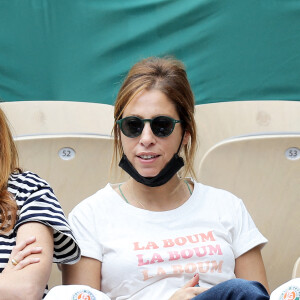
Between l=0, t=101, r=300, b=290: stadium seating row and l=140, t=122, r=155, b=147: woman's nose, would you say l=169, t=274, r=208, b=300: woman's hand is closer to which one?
l=140, t=122, r=155, b=147: woman's nose

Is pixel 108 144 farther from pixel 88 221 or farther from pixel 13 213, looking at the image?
pixel 13 213

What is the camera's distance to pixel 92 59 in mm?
3627

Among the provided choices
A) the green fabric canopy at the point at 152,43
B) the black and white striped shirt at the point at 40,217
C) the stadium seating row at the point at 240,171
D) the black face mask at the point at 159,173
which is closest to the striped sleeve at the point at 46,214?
the black and white striped shirt at the point at 40,217

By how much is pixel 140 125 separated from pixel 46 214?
0.39m

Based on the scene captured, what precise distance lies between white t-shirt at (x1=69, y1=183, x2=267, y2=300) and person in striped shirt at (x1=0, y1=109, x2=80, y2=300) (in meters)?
0.12

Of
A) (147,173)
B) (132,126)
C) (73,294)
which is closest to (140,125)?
(132,126)

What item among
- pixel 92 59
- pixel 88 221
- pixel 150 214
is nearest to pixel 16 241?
pixel 88 221

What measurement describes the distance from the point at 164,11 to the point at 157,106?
1.66 m

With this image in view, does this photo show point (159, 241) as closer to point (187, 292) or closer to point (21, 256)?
point (187, 292)

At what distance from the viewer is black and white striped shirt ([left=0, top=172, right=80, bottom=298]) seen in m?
1.85

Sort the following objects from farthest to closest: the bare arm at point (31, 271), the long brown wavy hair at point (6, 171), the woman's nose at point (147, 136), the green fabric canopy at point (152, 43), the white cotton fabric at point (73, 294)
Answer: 1. the green fabric canopy at point (152, 43)
2. the woman's nose at point (147, 136)
3. the long brown wavy hair at point (6, 171)
4. the bare arm at point (31, 271)
5. the white cotton fabric at point (73, 294)

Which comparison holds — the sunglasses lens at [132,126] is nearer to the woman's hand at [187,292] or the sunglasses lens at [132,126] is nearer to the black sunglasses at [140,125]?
the black sunglasses at [140,125]

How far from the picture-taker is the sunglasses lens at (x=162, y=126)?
204 centimetres

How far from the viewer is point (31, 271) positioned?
1.72 meters
